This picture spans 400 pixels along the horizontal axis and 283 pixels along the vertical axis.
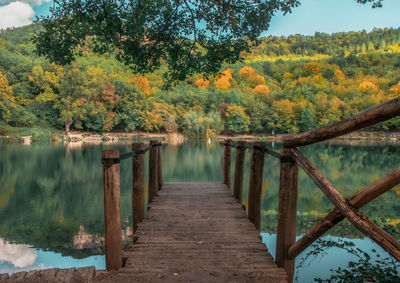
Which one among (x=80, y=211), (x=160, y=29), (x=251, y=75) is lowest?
(x=80, y=211)

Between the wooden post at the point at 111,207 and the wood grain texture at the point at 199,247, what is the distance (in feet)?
0.34

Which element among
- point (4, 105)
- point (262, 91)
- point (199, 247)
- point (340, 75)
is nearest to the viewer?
point (199, 247)

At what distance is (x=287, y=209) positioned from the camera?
186 centimetres

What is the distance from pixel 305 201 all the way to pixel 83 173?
8.58 metres

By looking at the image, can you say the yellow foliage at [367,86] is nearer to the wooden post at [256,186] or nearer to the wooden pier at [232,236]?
the wooden post at [256,186]

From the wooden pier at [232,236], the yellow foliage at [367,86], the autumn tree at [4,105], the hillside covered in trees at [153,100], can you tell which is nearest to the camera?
the wooden pier at [232,236]

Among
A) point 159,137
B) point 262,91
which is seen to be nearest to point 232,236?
point 159,137

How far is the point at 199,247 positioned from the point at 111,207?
2.76ft

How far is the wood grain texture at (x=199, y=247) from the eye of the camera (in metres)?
1.77

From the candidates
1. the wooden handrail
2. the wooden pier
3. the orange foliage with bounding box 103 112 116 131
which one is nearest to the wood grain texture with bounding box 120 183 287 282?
the wooden pier

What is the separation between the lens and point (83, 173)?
11.5 m

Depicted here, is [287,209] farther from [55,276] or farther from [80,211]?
[80,211]

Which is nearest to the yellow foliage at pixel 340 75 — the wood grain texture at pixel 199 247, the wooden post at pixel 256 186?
the wooden post at pixel 256 186

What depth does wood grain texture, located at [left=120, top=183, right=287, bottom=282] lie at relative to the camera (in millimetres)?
1774
